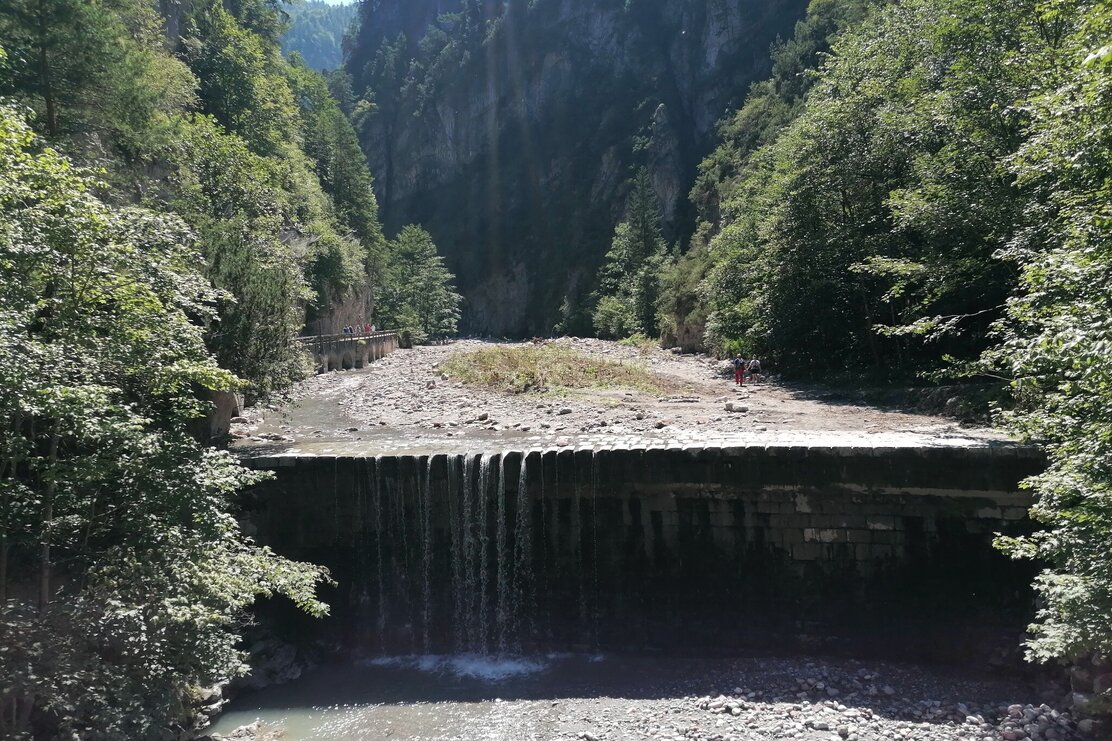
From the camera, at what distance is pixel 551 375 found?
2400cm

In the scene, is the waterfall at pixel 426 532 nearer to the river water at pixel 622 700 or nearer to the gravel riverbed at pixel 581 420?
the gravel riverbed at pixel 581 420

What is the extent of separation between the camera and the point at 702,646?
35.2 feet

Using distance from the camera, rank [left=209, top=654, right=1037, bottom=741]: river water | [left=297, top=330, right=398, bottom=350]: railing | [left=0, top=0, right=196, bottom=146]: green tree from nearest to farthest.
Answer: [left=209, top=654, right=1037, bottom=741]: river water → [left=0, top=0, right=196, bottom=146]: green tree → [left=297, top=330, right=398, bottom=350]: railing

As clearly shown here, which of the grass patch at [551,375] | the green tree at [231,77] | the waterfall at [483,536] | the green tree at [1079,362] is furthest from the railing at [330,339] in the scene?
the green tree at [1079,362]

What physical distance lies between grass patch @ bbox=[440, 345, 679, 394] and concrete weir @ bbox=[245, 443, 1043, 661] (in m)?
10.5

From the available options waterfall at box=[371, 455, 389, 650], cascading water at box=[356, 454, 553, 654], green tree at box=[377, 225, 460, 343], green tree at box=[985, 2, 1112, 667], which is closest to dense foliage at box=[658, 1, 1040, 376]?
green tree at box=[985, 2, 1112, 667]

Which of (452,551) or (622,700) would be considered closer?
Answer: (622,700)

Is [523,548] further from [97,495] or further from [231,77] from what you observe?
[231,77]

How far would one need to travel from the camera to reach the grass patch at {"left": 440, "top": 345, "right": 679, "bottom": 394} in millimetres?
23031

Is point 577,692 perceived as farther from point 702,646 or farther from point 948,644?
point 948,644

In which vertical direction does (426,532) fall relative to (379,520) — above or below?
below

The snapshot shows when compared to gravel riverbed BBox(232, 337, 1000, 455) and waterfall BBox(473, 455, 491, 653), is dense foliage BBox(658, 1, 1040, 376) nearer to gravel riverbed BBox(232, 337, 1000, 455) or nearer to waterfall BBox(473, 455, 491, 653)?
gravel riverbed BBox(232, 337, 1000, 455)

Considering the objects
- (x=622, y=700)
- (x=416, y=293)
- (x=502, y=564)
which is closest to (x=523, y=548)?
(x=502, y=564)

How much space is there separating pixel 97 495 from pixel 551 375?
17.1 metres
